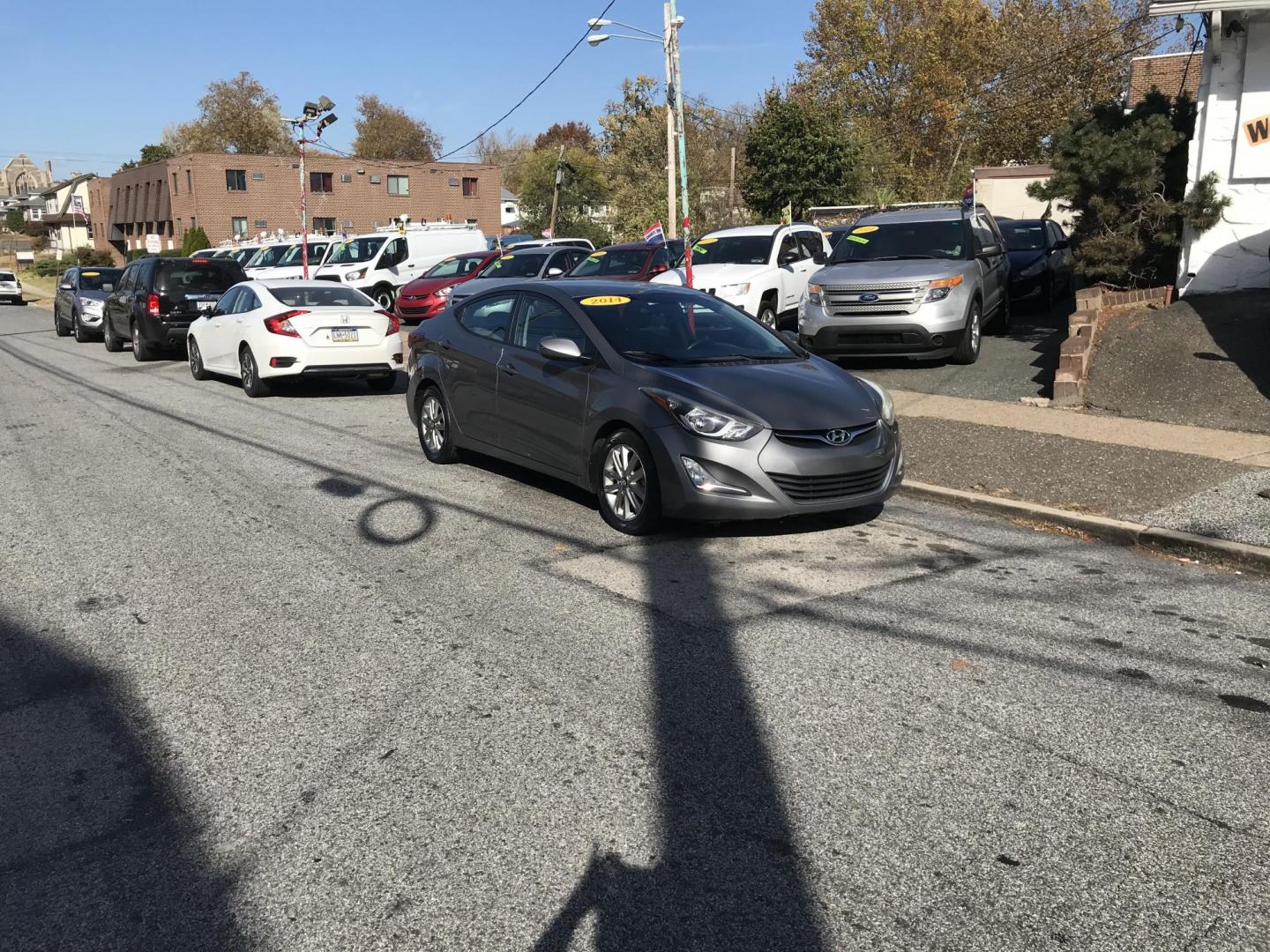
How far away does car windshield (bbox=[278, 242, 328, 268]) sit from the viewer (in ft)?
109

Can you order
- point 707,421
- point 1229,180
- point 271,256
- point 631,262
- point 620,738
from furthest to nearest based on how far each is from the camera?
point 271,256
point 631,262
point 1229,180
point 707,421
point 620,738

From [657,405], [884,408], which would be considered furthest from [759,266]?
[657,405]

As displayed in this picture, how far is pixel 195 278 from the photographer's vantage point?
20.0 meters

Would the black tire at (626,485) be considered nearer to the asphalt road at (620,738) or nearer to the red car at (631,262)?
the asphalt road at (620,738)

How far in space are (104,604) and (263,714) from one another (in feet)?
6.85

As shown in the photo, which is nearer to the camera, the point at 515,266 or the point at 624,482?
the point at 624,482

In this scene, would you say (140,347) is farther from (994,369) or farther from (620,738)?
(620,738)

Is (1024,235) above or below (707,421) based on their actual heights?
above

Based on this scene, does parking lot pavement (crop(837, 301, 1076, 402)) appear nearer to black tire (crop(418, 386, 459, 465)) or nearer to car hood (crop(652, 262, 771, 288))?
car hood (crop(652, 262, 771, 288))

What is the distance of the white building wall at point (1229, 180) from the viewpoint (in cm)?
1304

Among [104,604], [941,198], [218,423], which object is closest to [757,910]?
[104,604]

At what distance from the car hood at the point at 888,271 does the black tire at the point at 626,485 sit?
7.14 m

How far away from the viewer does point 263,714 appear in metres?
4.72

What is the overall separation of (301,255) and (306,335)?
20.8 meters
